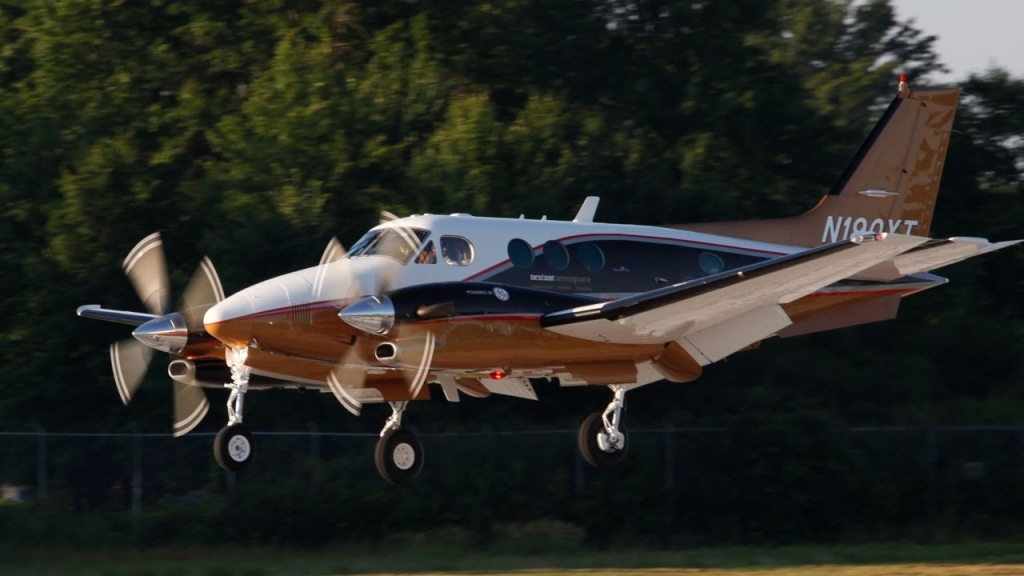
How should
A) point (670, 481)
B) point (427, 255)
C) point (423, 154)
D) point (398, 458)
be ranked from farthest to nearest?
point (423, 154)
point (670, 481)
point (398, 458)
point (427, 255)

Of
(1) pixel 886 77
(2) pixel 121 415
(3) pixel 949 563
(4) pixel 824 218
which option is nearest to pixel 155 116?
(2) pixel 121 415

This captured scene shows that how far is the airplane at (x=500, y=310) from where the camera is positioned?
13648mm

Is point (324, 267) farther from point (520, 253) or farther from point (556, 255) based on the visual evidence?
point (556, 255)

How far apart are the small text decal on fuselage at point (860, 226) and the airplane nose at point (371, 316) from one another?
7012 mm

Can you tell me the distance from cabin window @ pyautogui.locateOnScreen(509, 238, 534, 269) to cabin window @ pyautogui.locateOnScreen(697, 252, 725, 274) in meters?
2.31

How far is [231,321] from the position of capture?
13.5 metres

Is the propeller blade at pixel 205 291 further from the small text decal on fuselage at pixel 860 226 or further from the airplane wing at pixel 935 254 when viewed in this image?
the small text decal on fuselage at pixel 860 226

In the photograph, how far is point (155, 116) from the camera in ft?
88.0

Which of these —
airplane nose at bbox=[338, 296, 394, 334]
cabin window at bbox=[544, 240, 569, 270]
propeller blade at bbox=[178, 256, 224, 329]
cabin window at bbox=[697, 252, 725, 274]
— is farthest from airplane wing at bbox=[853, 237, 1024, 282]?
propeller blade at bbox=[178, 256, 224, 329]

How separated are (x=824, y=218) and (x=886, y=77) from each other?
29859 mm

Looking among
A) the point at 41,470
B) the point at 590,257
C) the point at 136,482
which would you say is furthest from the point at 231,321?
the point at 41,470

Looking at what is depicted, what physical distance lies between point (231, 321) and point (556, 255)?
12.0ft

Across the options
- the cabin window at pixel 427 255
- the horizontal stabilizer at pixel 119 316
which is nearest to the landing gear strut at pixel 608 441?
the cabin window at pixel 427 255

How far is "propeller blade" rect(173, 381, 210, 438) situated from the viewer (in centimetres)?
1589
